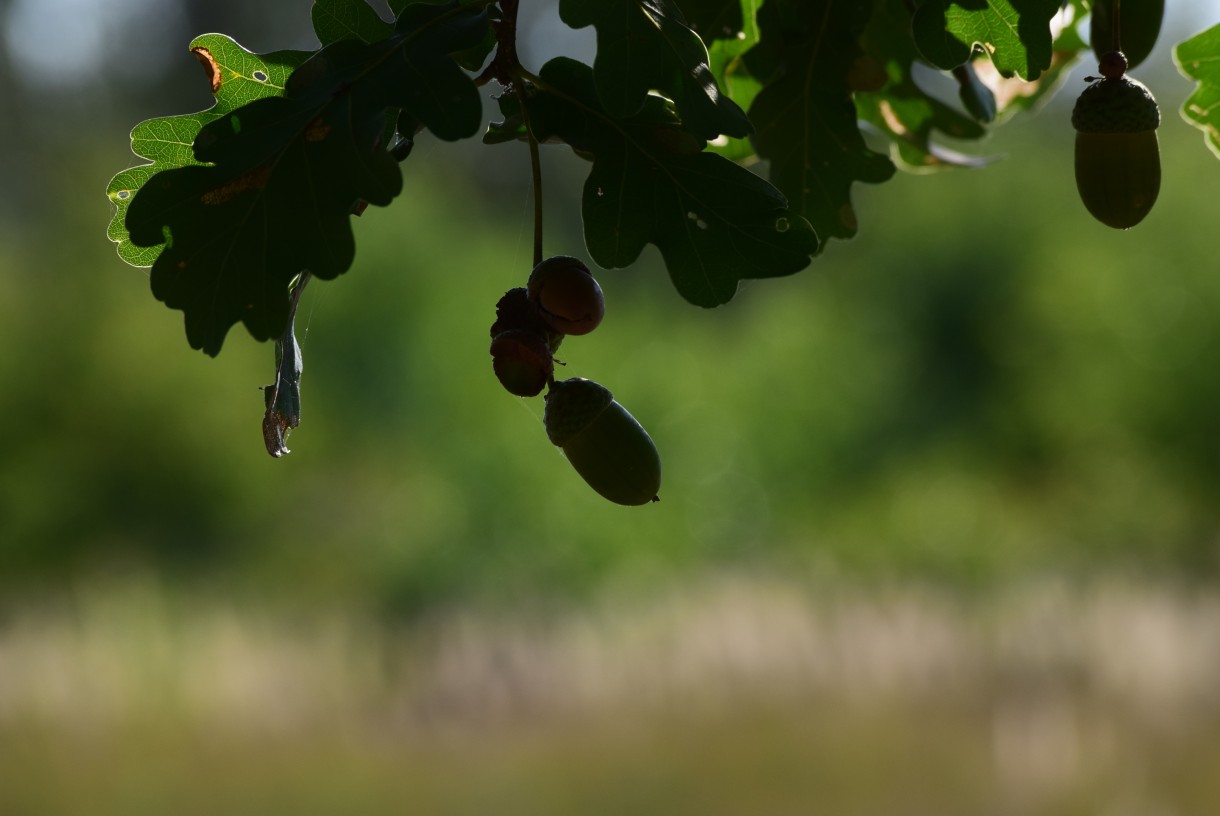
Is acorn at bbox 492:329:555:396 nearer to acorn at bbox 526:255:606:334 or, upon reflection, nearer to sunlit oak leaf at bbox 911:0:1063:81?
acorn at bbox 526:255:606:334

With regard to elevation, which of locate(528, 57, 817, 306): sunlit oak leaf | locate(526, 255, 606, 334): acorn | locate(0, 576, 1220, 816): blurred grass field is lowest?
locate(0, 576, 1220, 816): blurred grass field

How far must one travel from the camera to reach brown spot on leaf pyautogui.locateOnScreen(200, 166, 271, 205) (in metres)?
0.67

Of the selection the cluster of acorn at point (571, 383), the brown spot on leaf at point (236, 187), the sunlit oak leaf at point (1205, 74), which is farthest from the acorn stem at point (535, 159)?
the sunlit oak leaf at point (1205, 74)

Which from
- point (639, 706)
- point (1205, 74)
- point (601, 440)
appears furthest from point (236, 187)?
point (639, 706)

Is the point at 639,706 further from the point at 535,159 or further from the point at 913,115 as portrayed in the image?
the point at 535,159

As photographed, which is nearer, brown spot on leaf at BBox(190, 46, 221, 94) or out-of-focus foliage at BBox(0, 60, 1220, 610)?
brown spot on leaf at BBox(190, 46, 221, 94)

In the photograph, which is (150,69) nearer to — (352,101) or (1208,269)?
(1208,269)

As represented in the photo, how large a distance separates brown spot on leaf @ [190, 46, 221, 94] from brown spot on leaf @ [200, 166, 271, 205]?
0.44 ft

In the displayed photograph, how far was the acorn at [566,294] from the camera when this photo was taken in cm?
73

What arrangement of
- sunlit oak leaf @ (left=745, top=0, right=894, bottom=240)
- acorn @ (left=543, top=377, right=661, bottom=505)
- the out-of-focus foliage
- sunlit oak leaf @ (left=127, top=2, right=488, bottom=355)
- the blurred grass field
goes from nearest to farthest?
sunlit oak leaf @ (left=127, top=2, right=488, bottom=355) < acorn @ (left=543, top=377, right=661, bottom=505) < sunlit oak leaf @ (left=745, top=0, right=894, bottom=240) < the blurred grass field < the out-of-focus foliage

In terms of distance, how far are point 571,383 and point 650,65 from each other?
7.4 inches

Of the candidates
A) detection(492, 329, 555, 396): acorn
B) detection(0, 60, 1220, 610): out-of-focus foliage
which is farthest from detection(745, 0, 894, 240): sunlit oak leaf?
detection(0, 60, 1220, 610): out-of-focus foliage

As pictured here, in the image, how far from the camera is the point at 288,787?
5.50m

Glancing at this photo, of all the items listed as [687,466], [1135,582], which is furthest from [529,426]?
[1135,582]
